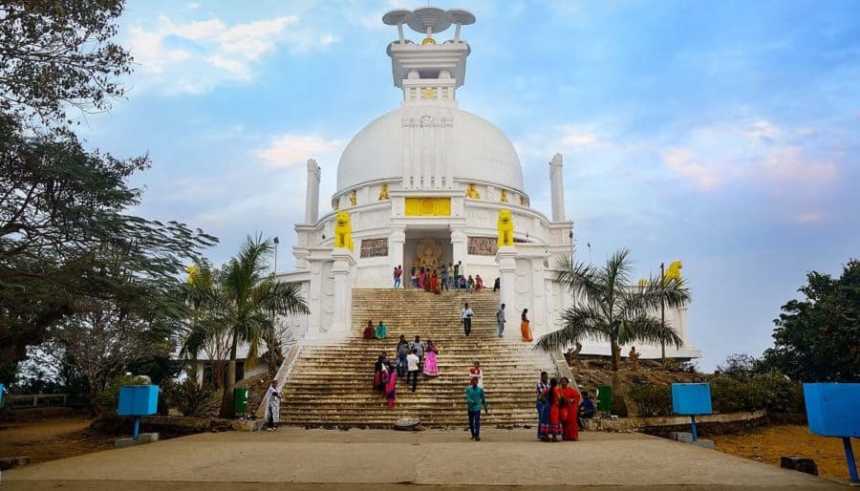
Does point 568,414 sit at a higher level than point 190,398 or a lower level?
lower

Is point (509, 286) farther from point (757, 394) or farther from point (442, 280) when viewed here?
point (757, 394)

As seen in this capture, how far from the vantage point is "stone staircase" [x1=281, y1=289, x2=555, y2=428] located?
14836 millimetres

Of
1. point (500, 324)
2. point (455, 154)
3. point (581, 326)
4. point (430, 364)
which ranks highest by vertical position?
point (455, 154)

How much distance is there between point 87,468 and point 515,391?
9.92 m

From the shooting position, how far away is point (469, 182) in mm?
37094

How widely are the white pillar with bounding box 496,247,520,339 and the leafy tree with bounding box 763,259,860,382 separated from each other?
8.74m

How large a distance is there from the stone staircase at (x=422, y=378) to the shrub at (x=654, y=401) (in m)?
2.38

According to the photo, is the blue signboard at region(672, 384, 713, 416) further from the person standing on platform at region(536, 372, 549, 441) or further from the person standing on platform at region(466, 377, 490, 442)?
the person standing on platform at region(466, 377, 490, 442)

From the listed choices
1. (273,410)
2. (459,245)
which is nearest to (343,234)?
(459,245)

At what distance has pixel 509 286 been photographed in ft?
72.6

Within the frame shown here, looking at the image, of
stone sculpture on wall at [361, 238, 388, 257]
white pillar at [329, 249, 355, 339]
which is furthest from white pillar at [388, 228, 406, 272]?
white pillar at [329, 249, 355, 339]

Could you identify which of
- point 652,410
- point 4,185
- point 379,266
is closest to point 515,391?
point 652,410

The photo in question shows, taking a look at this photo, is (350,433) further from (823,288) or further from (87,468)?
(823,288)

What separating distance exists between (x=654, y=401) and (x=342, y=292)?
11.4m
